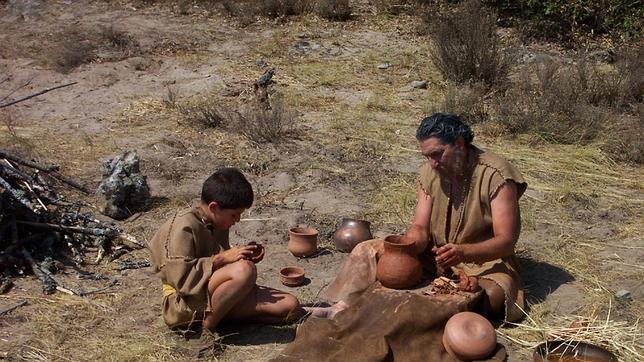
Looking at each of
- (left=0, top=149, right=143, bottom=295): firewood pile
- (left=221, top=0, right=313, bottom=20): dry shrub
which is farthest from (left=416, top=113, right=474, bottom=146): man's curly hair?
(left=221, top=0, right=313, bottom=20): dry shrub

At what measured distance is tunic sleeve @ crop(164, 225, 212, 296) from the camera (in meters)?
4.28

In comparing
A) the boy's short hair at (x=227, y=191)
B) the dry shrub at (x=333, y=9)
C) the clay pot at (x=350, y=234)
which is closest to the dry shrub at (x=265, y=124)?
the clay pot at (x=350, y=234)

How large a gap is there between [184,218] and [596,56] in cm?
901

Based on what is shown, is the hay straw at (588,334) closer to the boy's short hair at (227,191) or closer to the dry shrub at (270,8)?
the boy's short hair at (227,191)

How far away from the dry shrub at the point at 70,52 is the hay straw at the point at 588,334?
27.1 ft

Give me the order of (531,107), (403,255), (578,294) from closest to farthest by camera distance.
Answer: (403,255) → (578,294) → (531,107)

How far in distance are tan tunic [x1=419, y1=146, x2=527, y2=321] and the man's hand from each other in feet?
0.95

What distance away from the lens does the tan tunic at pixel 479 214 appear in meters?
4.70

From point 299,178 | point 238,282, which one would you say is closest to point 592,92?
point 299,178

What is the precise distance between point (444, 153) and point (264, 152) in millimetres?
3558

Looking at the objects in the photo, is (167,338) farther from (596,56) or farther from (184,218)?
(596,56)

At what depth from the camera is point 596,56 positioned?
11641 mm

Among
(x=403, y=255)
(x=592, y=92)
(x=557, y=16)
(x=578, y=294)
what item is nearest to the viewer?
(x=403, y=255)

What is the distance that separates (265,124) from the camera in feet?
26.8
